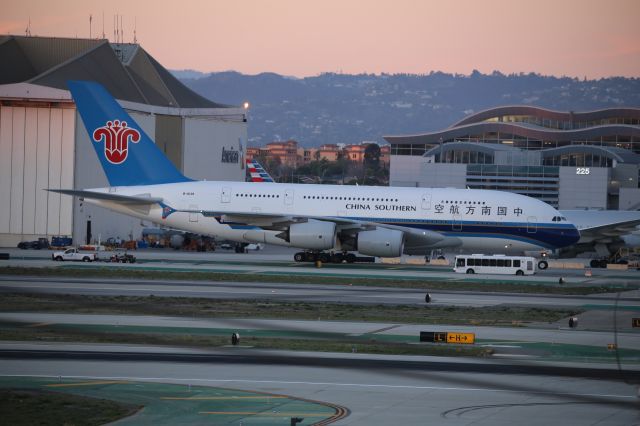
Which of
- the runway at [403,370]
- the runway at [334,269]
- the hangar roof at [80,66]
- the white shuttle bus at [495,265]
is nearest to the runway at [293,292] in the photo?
the runway at [403,370]

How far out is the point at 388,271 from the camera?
57312 mm

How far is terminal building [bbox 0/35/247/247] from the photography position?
83312mm

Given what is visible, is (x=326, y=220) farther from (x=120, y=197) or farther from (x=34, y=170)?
(x=34, y=170)

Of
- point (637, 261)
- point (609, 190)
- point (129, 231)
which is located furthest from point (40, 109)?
point (609, 190)

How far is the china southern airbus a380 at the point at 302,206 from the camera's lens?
195 feet

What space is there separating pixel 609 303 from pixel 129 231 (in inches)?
2221

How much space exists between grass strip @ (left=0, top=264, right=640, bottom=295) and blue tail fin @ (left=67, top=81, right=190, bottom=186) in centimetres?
960

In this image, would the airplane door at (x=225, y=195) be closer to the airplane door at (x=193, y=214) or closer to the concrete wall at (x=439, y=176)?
the airplane door at (x=193, y=214)

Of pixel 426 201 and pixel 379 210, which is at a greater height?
pixel 426 201

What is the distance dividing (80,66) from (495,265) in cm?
5131

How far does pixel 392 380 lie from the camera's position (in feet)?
76.8

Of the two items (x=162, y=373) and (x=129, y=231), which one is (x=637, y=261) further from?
(x=162, y=373)

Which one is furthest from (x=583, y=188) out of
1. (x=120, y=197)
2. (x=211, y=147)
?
(x=120, y=197)

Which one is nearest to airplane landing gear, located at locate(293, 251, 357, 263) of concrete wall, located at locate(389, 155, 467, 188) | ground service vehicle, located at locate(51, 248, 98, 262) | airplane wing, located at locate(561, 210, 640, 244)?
ground service vehicle, located at locate(51, 248, 98, 262)
